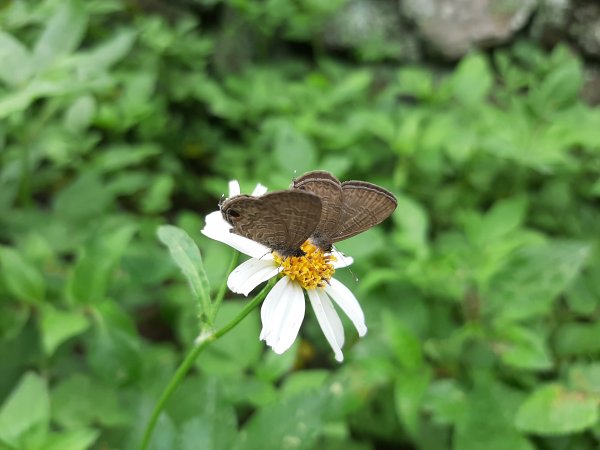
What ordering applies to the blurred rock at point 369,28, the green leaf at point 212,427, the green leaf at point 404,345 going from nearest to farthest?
the green leaf at point 212,427, the green leaf at point 404,345, the blurred rock at point 369,28

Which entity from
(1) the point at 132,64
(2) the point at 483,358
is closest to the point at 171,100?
(1) the point at 132,64

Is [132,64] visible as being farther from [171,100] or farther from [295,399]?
[295,399]

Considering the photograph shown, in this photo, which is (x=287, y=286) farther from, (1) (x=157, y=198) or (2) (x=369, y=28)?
(2) (x=369, y=28)

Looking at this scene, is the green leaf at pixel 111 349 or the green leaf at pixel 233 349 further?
the green leaf at pixel 233 349

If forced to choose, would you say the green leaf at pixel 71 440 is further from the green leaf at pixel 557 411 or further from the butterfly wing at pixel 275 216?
the green leaf at pixel 557 411

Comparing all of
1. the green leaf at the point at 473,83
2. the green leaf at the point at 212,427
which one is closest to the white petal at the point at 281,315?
the green leaf at the point at 212,427

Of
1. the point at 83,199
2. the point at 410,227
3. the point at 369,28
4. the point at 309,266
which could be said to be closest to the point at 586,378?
the point at 410,227

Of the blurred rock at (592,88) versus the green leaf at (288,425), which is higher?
the blurred rock at (592,88)

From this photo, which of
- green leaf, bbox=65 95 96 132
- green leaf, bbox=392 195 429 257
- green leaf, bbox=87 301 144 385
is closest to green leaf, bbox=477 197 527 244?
green leaf, bbox=392 195 429 257
